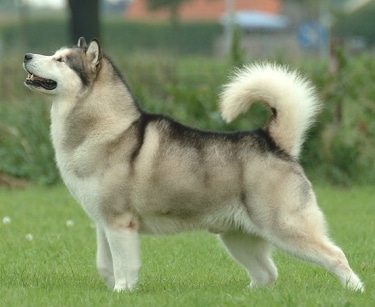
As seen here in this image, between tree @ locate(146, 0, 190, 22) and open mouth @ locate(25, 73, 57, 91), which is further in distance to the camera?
tree @ locate(146, 0, 190, 22)

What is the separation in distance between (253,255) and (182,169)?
2.87 feet

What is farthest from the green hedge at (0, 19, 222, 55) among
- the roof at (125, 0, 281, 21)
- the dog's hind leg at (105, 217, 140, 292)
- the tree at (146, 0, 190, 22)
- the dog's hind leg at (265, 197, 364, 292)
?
the dog's hind leg at (265, 197, 364, 292)

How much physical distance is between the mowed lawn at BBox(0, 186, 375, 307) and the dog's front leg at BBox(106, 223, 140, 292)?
5.4 inches

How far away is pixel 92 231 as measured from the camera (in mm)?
11531

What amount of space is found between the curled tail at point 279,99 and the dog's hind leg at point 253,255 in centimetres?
74

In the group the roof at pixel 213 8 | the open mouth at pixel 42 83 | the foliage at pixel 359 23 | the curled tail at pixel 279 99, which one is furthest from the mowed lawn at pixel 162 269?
the roof at pixel 213 8

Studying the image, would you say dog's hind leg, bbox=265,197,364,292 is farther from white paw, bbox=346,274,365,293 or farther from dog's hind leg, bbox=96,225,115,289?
dog's hind leg, bbox=96,225,115,289

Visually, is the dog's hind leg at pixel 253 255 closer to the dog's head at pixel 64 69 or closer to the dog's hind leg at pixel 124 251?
the dog's hind leg at pixel 124 251

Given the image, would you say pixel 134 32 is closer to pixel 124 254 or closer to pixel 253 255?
pixel 253 255

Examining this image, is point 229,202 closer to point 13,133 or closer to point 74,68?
point 74,68

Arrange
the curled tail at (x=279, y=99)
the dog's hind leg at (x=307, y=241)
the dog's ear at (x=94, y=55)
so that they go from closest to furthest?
1. the dog's hind leg at (x=307, y=241)
2. the curled tail at (x=279, y=99)
3. the dog's ear at (x=94, y=55)

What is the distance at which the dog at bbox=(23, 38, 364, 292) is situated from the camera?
751cm

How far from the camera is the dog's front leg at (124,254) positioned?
25.0ft

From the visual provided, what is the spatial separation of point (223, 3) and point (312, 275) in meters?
56.6
